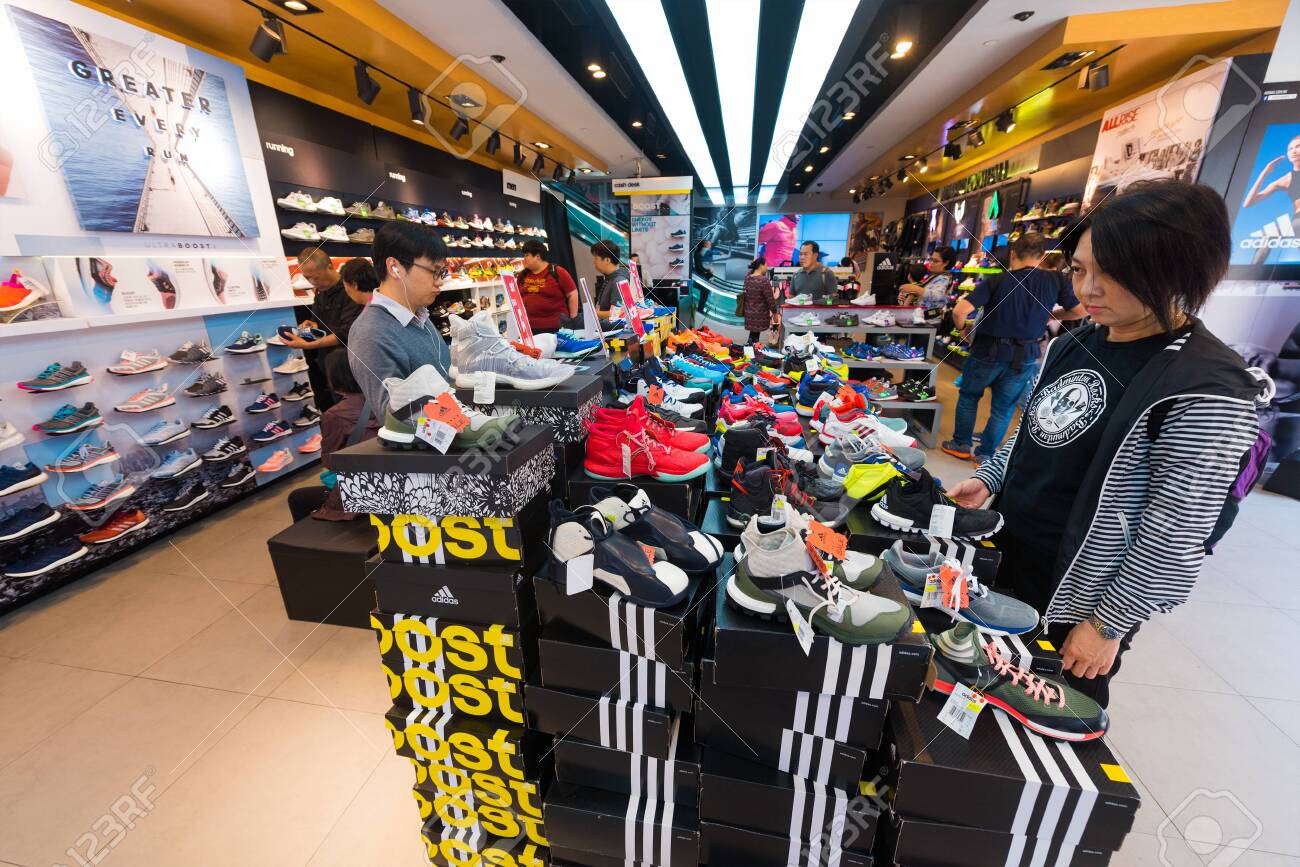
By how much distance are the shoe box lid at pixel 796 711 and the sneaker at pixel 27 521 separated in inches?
147

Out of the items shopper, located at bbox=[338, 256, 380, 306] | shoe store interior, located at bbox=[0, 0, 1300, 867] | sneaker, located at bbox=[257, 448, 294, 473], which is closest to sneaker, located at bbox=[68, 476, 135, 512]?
shoe store interior, located at bbox=[0, 0, 1300, 867]

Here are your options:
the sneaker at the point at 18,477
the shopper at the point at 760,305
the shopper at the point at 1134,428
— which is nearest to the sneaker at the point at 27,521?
the sneaker at the point at 18,477

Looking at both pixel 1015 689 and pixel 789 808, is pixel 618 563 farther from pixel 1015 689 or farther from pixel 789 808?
pixel 1015 689

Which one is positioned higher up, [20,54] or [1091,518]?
[20,54]

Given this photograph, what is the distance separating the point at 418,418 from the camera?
1106mm

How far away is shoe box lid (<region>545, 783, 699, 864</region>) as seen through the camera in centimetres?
120

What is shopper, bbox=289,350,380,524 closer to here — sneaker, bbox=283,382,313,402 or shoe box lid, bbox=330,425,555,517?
shoe box lid, bbox=330,425,555,517

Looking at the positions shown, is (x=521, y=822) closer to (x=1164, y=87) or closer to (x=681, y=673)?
(x=681, y=673)

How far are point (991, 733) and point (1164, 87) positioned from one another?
667cm

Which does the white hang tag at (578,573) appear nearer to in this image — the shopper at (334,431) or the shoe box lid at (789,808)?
the shoe box lid at (789,808)

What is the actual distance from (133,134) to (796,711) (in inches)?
196

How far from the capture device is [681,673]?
110cm

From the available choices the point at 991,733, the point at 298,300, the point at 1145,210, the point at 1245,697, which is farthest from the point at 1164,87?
the point at 298,300

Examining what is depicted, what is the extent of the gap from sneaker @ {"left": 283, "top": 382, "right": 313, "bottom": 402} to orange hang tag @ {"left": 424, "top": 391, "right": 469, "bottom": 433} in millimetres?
4225
